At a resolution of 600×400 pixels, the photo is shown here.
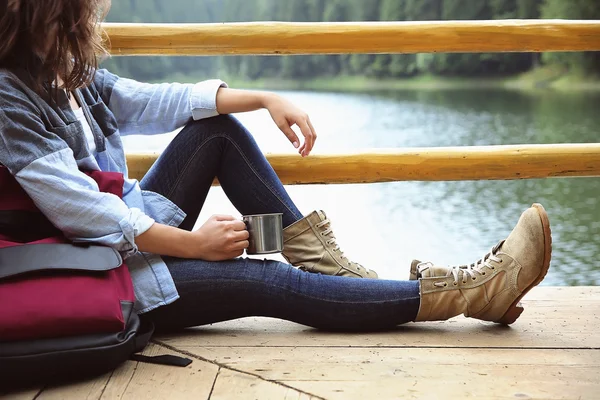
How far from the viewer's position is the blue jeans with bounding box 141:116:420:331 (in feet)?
5.35

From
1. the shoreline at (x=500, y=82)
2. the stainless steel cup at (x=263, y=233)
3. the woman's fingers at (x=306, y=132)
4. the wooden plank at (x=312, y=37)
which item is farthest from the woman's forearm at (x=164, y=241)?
the shoreline at (x=500, y=82)

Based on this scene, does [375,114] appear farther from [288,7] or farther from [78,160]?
[78,160]

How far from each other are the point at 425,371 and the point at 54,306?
0.71m

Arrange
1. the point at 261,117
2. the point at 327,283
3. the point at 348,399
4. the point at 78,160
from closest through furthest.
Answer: the point at 348,399 → the point at 78,160 → the point at 327,283 → the point at 261,117

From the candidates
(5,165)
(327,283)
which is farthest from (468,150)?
(5,165)

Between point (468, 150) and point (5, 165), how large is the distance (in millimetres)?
1383

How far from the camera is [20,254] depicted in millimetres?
1387

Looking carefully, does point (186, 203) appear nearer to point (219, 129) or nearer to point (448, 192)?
point (219, 129)

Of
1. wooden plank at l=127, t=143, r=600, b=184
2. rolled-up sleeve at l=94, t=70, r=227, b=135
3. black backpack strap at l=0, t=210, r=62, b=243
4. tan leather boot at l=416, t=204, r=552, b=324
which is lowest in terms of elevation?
tan leather boot at l=416, t=204, r=552, b=324

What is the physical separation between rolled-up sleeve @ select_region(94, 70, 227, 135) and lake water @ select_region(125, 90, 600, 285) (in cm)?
371

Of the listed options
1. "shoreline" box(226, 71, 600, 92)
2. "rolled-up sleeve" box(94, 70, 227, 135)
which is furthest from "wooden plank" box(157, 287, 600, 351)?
"shoreline" box(226, 71, 600, 92)

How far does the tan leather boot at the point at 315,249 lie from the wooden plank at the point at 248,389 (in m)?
0.41

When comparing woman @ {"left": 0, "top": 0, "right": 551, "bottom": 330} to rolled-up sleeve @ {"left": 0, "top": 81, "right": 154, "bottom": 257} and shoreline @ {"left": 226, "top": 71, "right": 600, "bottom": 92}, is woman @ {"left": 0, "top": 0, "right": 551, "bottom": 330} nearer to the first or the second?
rolled-up sleeve @ {"left": 0, "top": 81, "right": 154, "bottom": 257}

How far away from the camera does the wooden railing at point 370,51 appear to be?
225 centimetres
